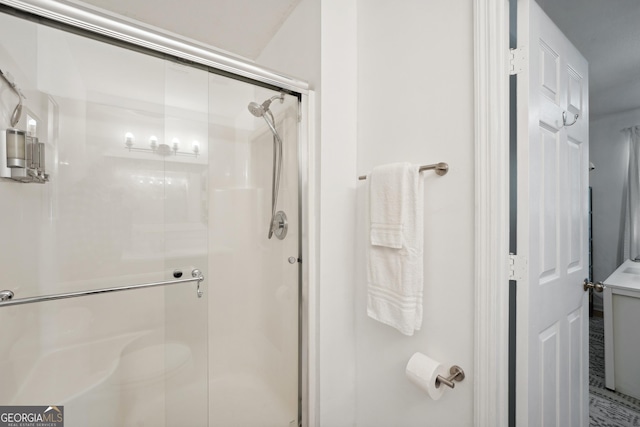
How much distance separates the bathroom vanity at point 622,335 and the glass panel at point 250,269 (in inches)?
91.0

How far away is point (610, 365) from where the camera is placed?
192 centimetres

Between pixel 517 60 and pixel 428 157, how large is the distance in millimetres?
419

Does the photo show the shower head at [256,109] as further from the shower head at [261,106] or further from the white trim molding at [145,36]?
the white trim molding at [145,36]

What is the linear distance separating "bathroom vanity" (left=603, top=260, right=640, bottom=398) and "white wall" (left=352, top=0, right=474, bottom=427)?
1.83 meters

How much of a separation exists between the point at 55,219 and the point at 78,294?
327 mm

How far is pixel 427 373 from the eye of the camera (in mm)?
969

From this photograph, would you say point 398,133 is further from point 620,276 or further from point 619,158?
A: point 619,158

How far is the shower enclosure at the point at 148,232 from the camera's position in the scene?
1015 mm

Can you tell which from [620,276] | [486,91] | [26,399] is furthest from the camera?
[620,276]

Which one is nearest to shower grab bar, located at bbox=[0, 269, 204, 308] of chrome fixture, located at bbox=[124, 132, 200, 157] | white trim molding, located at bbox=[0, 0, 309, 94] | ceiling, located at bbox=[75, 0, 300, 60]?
chrome fixture, located at bbox=[124, 132, 200, 157]

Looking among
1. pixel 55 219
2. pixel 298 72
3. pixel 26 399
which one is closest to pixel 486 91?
pixel 298 72

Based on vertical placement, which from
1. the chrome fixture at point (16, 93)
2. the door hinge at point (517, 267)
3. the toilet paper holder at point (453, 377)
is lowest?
the toilet paper holder at point (453, 377)

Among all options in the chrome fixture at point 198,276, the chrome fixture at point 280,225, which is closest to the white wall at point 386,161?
the chrome fixture at point 280,225

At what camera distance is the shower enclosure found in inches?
39.9
